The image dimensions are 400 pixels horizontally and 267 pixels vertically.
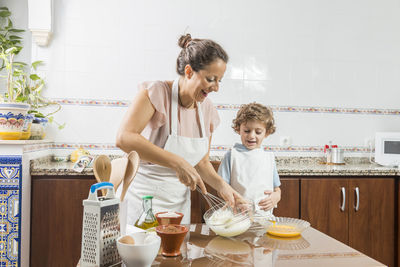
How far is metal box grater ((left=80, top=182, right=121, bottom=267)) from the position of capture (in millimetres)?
830

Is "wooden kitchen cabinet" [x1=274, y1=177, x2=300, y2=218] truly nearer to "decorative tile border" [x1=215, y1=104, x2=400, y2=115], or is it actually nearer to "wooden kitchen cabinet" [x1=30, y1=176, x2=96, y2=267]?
"decorative tile border" [x1=215, y1=104, x2=400, y2=115]

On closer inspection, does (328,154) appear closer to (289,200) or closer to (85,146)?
(289,200)

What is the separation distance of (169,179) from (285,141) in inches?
58.6

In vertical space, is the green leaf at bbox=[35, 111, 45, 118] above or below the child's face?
above

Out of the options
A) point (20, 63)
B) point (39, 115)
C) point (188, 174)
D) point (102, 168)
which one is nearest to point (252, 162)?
point (188, 174)

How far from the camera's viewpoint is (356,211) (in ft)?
8.16

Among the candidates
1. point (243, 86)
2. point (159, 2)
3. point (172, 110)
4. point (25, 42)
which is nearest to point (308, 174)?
point (243, 86)

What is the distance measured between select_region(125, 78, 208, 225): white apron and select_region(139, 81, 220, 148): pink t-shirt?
0.03 m

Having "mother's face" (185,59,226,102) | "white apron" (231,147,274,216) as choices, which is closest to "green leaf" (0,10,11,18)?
"mother's face" (185,59,226,102)

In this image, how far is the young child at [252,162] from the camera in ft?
6.21

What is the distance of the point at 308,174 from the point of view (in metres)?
2.43

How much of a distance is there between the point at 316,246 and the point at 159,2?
7.66 feet

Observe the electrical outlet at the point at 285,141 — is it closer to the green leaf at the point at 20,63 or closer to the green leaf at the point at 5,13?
the green leaf at the point at 20,63

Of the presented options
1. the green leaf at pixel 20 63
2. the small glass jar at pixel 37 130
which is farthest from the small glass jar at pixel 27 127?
the green leaf at pixel 20 63
